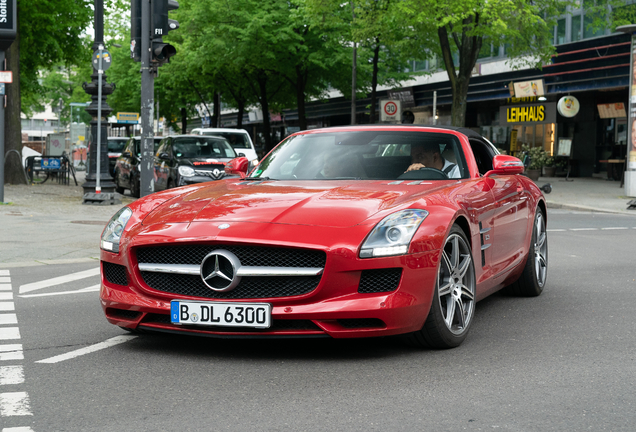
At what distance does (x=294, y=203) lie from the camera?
4965mm

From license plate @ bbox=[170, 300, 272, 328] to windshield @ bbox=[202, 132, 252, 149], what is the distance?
71.7ft

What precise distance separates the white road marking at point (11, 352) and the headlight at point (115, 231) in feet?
2.49

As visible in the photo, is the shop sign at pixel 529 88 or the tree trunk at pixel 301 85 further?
the tree trunk at pixel 301 85

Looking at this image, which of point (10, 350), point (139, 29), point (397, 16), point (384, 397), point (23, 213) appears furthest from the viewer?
point (397, 16)

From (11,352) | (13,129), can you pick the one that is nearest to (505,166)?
(11,352)

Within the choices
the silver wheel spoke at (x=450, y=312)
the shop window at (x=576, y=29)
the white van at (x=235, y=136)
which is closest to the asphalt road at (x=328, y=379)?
the silver wheel spoke at (x=450, y=312)

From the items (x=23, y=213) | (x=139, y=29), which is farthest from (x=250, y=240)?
(x=23, y=213)

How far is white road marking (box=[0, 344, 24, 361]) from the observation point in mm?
4859

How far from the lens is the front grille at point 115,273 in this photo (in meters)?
4.97

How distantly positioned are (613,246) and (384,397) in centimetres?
824

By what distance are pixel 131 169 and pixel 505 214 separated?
17.7 metres

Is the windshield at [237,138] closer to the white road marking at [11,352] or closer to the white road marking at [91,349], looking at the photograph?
the white road marking at [91,349]

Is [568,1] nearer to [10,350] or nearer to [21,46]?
[21,46]

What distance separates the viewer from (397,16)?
23.8 metres
